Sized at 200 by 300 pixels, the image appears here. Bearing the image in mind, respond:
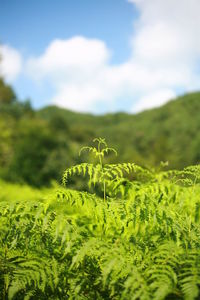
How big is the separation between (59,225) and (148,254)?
728mm

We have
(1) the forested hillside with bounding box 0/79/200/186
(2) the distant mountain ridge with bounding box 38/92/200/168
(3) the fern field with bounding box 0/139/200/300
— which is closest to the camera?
(3) the fern field with bounding box 0/139/200/300

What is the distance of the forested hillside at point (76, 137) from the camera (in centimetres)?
3584

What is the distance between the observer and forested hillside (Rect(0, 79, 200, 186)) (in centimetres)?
3584

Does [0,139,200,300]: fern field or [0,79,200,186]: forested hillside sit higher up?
[0,79,200,186]: forested hillside

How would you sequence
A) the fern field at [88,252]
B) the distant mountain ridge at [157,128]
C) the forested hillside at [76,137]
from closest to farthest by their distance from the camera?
the fern field at [88,252] < the forested hillside at [76,137] < the distant mountain ridge at [157,128]

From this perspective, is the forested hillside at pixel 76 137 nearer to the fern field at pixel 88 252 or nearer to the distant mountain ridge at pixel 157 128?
the distant mountain ridge at pixel 157 128

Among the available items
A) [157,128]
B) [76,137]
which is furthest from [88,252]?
[157,128]

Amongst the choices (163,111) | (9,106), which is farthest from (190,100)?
(9,106)

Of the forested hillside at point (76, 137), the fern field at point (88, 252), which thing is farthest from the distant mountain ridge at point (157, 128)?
the fern field at point (88, 252)

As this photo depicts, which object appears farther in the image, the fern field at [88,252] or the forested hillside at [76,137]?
the forested hillside at [76,137]

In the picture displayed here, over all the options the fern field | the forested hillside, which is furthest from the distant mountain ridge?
the fern field

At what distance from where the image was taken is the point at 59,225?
2227 millimetres

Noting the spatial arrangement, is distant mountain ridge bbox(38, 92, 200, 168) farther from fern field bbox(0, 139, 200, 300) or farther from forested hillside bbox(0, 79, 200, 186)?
fern field bbox(0, 139, 200, 300)

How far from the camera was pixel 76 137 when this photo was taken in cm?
8606
